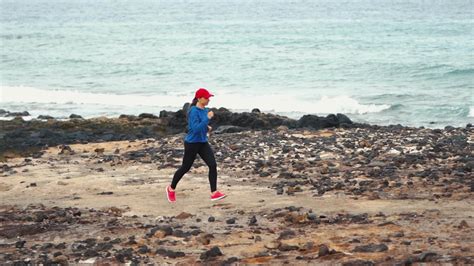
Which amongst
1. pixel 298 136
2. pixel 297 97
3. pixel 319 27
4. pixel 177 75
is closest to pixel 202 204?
pixel 298 136

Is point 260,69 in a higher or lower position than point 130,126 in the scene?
higher

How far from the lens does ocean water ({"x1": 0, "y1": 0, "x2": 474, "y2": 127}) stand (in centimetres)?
3453

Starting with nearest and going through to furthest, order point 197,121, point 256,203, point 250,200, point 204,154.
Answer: point 197,121 → point 256,203 → point 204,154 → point 250,200

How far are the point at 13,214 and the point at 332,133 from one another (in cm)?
919

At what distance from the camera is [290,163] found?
1506 cm

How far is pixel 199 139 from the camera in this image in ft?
38.4

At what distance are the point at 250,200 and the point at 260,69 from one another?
118 ft

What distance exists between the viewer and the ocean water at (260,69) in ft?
113

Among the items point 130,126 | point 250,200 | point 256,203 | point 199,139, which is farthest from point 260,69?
point 256,203

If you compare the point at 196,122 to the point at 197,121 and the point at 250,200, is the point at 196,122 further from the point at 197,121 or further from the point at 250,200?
the point at 250,200

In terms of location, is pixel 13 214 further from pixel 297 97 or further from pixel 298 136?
pixel 297 97

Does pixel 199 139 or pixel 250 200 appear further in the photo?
pixel 250 200

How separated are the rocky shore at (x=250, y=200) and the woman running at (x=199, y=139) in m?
0.24

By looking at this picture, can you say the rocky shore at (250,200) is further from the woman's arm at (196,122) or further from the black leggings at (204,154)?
the woman's arm at (196,122)
